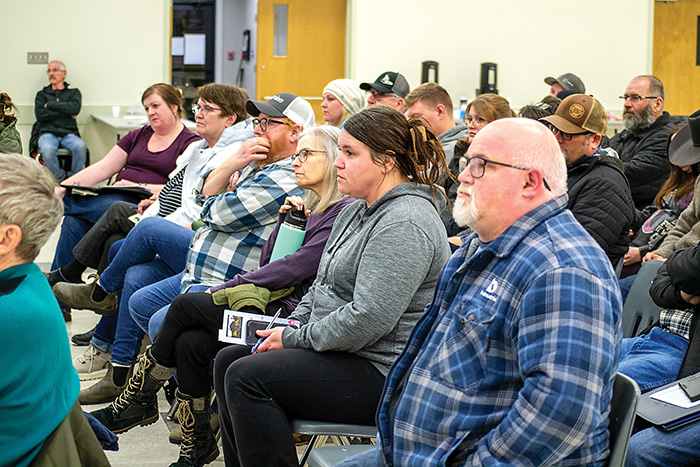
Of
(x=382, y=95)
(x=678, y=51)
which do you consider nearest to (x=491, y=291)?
(x=382, y=95)

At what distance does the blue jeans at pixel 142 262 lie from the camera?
3.29 metres

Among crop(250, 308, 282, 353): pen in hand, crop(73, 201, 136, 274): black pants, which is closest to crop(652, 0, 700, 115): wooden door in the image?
crop(73, 201, 136, 274): black pants

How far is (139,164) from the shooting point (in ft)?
15.5

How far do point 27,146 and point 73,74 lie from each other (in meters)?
1.01

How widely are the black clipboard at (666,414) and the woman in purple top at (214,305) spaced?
112 cm

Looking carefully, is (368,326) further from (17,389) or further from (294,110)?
(294,110)

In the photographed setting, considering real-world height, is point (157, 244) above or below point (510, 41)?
below

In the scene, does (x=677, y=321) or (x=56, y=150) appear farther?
(x=56, y=150)

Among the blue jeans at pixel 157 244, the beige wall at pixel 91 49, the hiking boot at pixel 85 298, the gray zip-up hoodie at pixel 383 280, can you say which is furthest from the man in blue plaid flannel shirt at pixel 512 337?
the beige wall at pixel 91 49

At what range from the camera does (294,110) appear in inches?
124

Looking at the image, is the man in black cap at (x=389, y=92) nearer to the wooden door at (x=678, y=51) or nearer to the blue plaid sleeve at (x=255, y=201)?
the blue plaid sleeve at (x=255, y=201)

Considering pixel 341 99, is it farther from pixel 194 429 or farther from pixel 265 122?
pixel 194 429

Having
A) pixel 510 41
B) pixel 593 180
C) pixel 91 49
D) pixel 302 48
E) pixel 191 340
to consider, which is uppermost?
pixel 510 41

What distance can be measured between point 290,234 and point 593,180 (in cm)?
123
